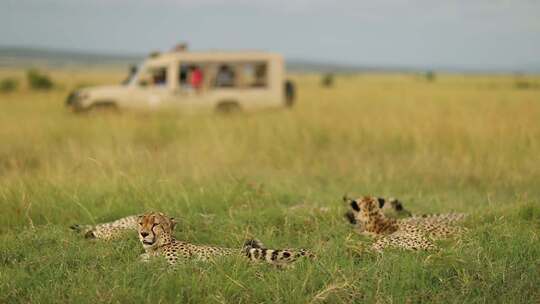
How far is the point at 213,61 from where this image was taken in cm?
1414

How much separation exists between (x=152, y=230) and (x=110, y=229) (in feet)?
2.44

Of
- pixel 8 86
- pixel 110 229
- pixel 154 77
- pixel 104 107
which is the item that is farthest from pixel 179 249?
pixel 8 86

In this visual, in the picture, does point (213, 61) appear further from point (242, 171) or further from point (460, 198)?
point (460, 198)

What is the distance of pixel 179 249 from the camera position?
14.3 ft

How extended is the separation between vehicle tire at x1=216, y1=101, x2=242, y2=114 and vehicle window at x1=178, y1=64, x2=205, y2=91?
0.57 m

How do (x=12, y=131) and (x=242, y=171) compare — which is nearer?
(x=242, y=171)

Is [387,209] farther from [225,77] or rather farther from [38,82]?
[38,82]

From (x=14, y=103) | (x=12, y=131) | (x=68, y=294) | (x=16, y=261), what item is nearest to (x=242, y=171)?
(x=16, y=261)

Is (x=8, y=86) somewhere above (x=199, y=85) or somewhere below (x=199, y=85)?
below

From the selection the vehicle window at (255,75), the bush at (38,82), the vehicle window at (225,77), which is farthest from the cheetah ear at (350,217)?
A: the bush at (38,82)

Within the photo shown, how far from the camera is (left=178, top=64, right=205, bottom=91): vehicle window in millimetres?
14182

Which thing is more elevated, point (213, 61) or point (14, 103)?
point (213, 61)

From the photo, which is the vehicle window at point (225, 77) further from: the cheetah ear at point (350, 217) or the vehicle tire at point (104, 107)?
the cheetah ear at point (350, 217)

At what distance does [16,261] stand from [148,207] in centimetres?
149
